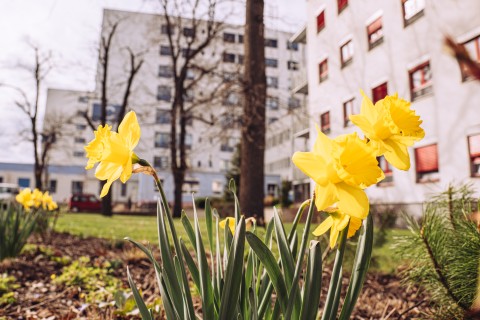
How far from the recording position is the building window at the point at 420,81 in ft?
39.9

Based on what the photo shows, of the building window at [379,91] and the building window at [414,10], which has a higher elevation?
the building window at [414,10]

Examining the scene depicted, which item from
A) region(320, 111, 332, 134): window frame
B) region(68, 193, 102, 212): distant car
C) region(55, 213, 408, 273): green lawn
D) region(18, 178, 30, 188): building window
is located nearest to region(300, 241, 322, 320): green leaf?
region(55, 213, 408, 273): green lawn

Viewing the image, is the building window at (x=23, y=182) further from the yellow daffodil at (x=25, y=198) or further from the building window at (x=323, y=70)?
the yellow daffodil at (x=25, y=198)

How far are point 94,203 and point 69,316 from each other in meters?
24.1

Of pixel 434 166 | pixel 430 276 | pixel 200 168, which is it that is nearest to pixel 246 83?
pixel 430 276

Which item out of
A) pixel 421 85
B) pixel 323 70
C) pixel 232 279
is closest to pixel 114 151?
pixel 232 279

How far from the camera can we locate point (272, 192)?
4053 centimetres

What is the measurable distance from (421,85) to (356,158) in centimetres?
1325

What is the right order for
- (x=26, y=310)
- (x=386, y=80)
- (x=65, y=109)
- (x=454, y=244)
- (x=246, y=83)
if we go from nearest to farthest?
(x=454, y=244), (x=26, y=310), (x=246, y=83), (x=386, y=80), (x=65, y=109)

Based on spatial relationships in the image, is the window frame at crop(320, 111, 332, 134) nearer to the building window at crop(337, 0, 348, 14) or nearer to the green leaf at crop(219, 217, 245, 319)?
the building window at crop(337, 0, 348, 14)

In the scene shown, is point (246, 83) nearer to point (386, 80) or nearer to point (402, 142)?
point (402, 142)

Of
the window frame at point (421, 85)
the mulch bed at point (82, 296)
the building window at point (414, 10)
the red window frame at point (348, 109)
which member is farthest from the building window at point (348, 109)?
the mulch bed at point (82, 296)

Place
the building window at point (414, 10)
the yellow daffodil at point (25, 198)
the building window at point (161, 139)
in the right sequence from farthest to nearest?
the building window at point (161, 139) → the building window at point (414, 10) → the yellow daffodil at point (25, 198)

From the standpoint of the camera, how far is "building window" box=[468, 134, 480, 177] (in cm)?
1026
